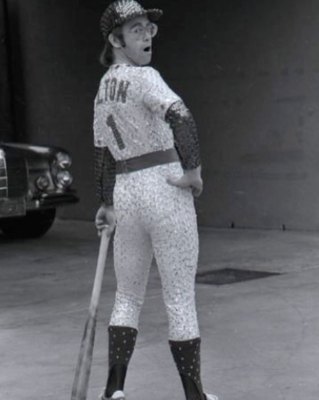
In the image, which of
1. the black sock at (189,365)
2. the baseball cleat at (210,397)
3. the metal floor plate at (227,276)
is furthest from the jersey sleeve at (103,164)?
the metal floor plate at (227,276)

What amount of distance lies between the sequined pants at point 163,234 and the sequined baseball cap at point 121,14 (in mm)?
678

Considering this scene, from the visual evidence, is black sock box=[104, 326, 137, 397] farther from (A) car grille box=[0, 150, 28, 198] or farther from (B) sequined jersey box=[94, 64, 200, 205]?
(A) car grille box=[0, 150, 28, 198]

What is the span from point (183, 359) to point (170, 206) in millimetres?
706

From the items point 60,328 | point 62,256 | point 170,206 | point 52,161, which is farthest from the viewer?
point 52,161

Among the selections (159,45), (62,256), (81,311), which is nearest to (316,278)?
(81,311)

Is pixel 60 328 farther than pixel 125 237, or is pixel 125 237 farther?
pixel 60 328

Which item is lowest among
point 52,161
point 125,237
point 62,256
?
point 62,256

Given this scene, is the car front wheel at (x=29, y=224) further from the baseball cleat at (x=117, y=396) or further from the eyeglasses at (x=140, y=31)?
the eyeglasses at (x=140, y=31)

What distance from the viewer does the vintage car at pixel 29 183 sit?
1125cm

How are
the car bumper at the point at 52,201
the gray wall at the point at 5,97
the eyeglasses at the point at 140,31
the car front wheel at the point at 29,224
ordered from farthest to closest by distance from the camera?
the gray wall at the point at 5,97 < the car front wheel at the point at 29,224 < the car bumper at the point at 52,201 < the eyeglasses at the point at 140,31

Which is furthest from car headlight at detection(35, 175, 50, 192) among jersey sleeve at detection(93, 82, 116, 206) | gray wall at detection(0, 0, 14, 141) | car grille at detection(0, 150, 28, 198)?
jersey sleeve at detection(93, 82, 116, 206)

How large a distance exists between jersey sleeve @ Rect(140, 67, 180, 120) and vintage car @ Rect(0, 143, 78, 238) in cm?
618

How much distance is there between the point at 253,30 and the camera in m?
12.4

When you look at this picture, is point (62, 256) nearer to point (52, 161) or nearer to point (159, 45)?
point (52, 161)
